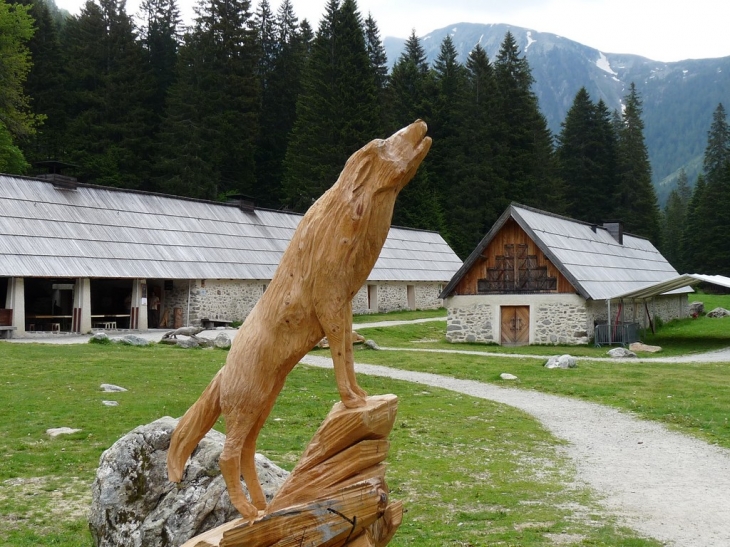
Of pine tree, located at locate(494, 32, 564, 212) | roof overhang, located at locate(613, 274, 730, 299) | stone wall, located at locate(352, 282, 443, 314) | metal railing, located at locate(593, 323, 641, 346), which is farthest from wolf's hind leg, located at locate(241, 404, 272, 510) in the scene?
pine tree, located at locate(494, 32, 564, 212)

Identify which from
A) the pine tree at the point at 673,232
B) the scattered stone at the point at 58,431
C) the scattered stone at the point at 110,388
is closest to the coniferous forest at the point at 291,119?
the pine tree at the point at 673,232

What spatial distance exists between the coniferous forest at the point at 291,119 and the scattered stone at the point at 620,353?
29450 millimetres

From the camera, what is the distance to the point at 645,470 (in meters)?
10.6

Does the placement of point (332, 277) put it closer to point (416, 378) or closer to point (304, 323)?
point (304, 323)

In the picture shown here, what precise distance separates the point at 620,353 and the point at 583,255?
22.8 feet

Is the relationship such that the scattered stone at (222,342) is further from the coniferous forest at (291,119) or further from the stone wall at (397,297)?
the coniferous forest at (291,119)

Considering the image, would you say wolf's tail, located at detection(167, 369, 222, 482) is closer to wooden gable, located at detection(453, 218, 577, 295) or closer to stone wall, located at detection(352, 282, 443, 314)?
wooden gable, located at detection(453, 218, 577, 295)

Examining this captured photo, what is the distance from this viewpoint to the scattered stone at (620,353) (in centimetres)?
2442

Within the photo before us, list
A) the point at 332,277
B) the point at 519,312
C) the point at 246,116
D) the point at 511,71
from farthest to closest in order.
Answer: the point at 511,71
the point at 246,116
the point at 519,312
the point at 332,277

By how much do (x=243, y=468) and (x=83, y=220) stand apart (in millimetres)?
26057

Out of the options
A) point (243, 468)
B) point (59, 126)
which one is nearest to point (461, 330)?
point (243, 468)

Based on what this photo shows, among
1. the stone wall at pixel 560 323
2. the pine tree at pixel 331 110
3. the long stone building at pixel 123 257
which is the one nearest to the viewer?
the long stone building at pixel 123 257

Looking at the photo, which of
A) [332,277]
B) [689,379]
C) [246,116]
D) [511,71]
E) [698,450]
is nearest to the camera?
[332,277]

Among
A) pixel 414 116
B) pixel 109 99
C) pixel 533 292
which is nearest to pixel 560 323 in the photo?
pixel 533 292
